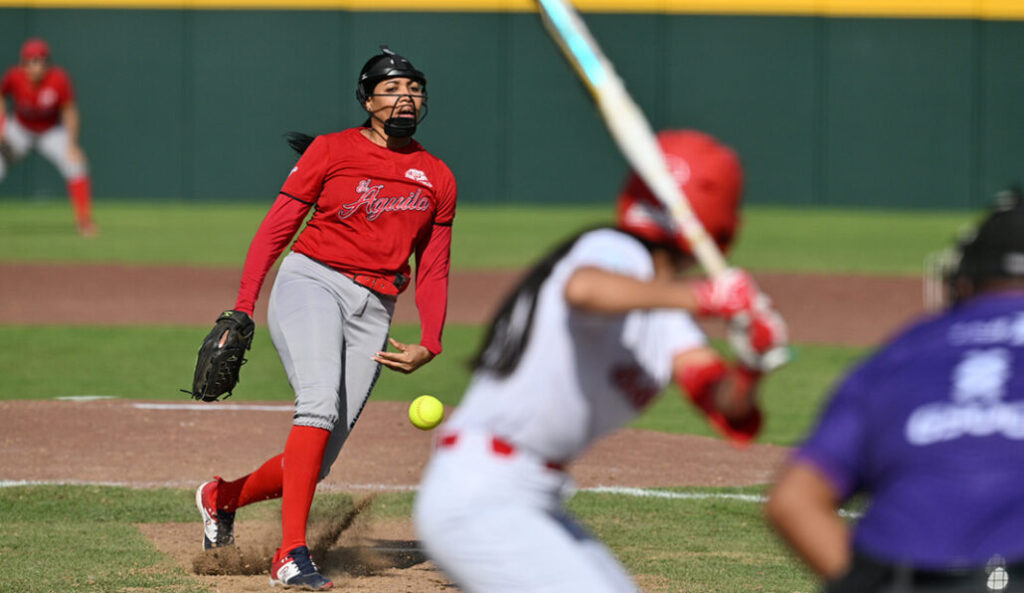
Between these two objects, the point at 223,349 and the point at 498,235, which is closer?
the point at 223,349

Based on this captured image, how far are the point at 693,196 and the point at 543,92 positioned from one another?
82.9 ft

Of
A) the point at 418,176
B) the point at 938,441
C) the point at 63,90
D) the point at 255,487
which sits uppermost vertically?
the point at 63,90

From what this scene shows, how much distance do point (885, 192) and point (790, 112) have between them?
249 cm

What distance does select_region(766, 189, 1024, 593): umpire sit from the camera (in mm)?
2531

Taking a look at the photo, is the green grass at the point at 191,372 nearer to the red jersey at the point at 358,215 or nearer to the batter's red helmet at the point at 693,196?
the red jersey at the point at 358,215

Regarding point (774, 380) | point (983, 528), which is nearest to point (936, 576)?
point (983, 528)

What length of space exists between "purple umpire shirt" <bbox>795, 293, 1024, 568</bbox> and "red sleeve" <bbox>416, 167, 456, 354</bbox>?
3.53 m

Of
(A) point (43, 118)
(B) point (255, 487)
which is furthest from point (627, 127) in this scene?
(A) point (43, 118)

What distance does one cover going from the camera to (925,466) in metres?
2.55

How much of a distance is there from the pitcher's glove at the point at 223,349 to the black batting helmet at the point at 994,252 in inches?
140

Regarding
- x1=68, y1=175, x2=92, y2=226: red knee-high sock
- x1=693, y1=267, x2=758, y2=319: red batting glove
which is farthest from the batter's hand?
x1=68, y1=175, x2=92, y2=226: red knee-high sock

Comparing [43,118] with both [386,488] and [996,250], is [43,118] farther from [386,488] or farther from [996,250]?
[996,250]

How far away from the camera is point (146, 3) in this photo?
90.4 feet

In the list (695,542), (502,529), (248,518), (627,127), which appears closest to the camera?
(502,529)
